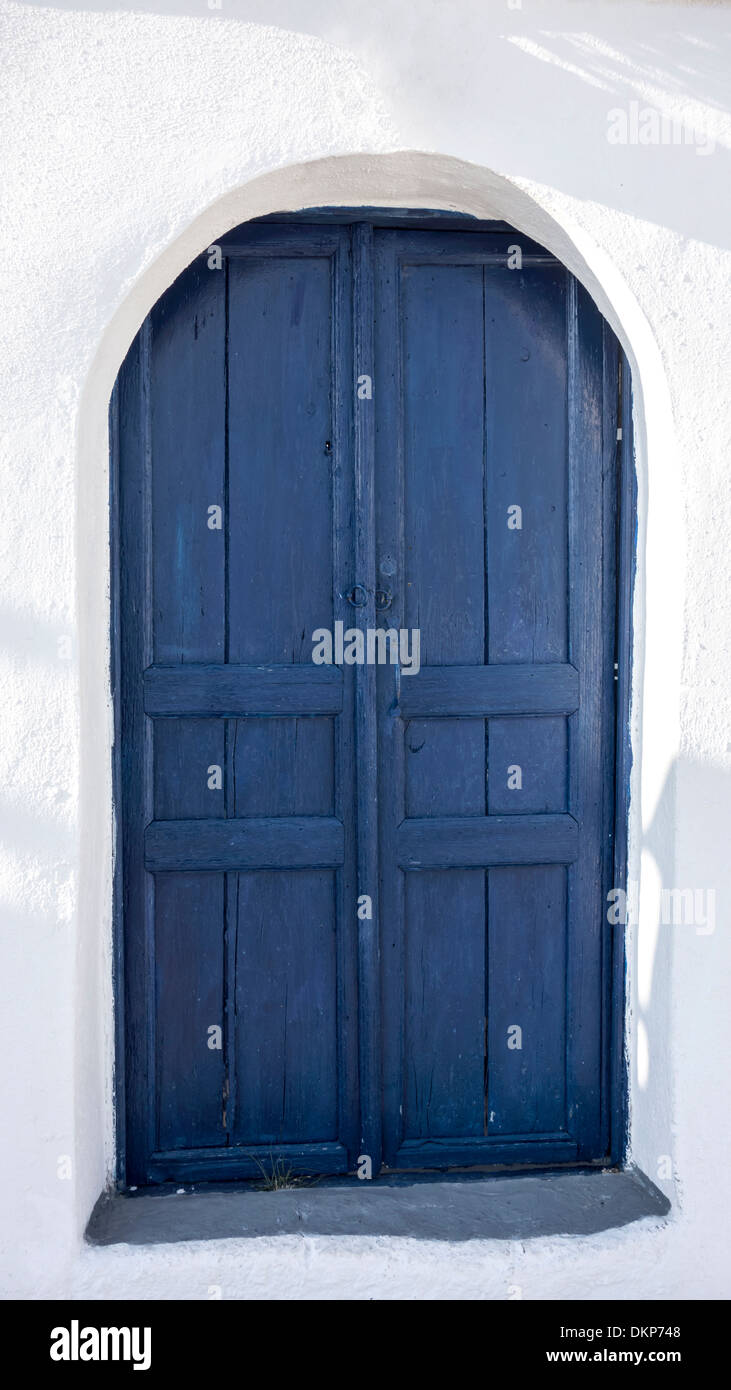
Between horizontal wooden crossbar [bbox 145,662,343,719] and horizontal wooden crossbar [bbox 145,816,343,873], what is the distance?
257 mm

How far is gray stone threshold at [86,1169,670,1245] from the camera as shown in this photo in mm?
2039

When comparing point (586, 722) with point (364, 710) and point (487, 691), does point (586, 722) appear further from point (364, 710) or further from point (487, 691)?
point (364, 710)

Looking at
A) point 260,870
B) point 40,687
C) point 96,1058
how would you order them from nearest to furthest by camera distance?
point 40,687 < point 96,1058 < point 260,870

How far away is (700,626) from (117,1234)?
180cm

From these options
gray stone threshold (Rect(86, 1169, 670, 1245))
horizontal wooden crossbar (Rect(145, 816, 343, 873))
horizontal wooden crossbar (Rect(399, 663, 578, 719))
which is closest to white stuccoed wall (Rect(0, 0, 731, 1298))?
gray stone threshold (Rect(86, 1169, 670, 1245))

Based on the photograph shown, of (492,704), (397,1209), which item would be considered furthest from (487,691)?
(397,1209)

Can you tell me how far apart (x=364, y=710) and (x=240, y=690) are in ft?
0.96

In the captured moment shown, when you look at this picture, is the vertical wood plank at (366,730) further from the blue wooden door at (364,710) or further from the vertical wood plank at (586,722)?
the vertical wood plank at (586,722)

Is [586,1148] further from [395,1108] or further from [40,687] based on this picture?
[40,687]

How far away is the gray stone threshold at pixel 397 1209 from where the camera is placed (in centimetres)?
204

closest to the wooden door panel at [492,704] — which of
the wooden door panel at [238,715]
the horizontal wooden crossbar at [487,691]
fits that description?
the horizontal wooden crossbar at [487,691]

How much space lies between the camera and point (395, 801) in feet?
7.45

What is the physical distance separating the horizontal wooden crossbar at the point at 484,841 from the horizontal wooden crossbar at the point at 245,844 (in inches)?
7.2
